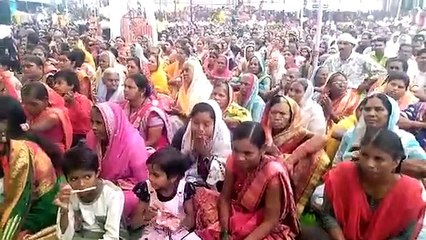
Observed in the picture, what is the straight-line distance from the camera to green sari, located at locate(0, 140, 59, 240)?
8.02 feet

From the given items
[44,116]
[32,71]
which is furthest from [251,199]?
[32,71]

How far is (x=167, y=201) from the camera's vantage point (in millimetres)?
2754

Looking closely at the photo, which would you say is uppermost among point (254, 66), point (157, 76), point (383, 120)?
point (383, 120)

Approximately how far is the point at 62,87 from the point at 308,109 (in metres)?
1.77

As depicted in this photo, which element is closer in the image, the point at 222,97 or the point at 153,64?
the point at 222,97

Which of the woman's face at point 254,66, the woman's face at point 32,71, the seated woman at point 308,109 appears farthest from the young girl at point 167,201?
the woman's face at point 254,66

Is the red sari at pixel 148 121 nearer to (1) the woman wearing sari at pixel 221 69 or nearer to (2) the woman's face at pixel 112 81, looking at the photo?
(2) the woman's face at pixel 112 81

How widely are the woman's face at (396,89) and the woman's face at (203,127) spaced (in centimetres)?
143

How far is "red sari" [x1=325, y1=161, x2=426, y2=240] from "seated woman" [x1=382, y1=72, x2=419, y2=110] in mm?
1631

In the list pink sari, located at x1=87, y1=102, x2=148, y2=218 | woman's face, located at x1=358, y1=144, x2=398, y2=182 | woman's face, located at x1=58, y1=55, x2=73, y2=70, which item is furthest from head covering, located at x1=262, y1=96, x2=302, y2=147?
woman's face, located at x1=58, y1=55, x2=73, y2=70

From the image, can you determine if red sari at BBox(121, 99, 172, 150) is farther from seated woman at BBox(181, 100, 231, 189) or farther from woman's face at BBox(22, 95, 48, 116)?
woman's face at BBox(22, 95, 48, 116)

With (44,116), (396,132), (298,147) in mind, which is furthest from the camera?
(44,116)

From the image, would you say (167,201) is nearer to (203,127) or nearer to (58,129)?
(203,127)

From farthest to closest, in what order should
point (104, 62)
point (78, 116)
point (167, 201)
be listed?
1. point (104, 62)
2. point (78, 116)
3. point (167, 201)
